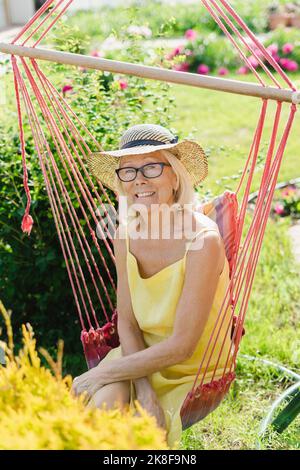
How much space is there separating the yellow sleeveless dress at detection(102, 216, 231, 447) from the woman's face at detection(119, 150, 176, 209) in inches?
6.1

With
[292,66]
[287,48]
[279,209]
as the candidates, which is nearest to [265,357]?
[279,209]

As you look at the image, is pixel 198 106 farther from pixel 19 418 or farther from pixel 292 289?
pixel 19 418

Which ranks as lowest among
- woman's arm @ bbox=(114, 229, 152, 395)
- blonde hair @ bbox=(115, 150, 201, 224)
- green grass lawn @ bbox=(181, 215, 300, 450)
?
green grass lawn @ bbox=(181, 215, 300, 450)

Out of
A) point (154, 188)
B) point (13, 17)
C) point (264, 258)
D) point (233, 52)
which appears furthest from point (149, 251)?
point (13, 17)

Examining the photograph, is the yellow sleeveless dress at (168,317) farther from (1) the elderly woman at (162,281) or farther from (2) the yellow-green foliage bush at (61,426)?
(2) the yellow-green foliage bush at (61,426)

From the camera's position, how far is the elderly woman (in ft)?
7.70

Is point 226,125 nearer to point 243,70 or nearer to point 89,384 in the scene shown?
point 243,70

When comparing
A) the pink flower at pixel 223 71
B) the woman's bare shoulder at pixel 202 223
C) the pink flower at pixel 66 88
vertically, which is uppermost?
the pink flower at pixel 66 88

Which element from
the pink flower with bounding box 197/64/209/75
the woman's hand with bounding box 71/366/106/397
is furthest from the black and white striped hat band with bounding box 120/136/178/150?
the pink flower with bounding box 197/64/209/75

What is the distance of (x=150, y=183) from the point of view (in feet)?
7.85

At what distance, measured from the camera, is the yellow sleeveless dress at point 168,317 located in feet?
7.91

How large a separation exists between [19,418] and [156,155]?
3.32 ft

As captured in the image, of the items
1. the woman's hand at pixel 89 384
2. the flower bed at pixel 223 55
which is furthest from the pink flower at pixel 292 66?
the woman's hand at pixel 89 384

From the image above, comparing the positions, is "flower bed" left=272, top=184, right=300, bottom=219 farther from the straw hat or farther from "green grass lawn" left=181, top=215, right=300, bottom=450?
the straw hat
